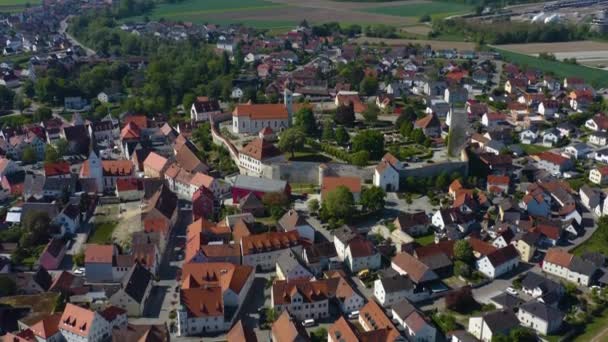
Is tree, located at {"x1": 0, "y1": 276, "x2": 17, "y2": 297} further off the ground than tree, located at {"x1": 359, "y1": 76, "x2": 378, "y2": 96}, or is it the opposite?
tree, located at {"x1": 359, "y1": 76, "x2": 378, "y2": 96}

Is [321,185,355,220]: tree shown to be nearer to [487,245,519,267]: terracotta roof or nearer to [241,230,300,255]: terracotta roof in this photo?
[241,230,300,255]: terracotta roof

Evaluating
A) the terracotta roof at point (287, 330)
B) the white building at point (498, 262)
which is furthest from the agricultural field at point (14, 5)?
the terracotta roof at point (287, 330)

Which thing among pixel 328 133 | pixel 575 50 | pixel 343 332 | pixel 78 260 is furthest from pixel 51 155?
pixel 575 50

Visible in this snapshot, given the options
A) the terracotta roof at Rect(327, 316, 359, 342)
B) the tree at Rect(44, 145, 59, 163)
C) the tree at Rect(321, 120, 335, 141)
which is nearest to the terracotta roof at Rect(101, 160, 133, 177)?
the tree at Rect(44, 145, 59, 163)

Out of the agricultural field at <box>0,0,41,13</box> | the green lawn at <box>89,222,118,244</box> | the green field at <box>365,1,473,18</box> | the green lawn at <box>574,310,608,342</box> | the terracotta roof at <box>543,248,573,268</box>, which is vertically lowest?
the green lawn at <box>574,310,608,342</box>

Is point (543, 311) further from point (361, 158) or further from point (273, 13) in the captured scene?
point (273, 13)

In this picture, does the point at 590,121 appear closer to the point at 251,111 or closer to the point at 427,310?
the point at 251,111

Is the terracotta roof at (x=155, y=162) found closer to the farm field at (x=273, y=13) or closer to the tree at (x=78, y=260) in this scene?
the tree at (x=78, y=260)
